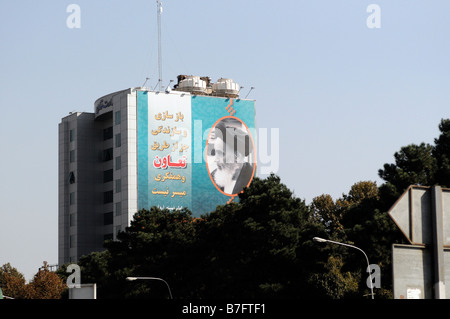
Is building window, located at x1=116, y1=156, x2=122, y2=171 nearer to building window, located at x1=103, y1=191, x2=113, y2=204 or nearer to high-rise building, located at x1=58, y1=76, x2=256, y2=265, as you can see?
high-rise building, located at x1=58, y1=76, x2=256, y2=265

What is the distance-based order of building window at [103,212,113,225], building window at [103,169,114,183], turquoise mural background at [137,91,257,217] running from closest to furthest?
turquoise mural background at [137,91,257,217] < building window at [103,212,113,225] < building window at [103,169,114,183]

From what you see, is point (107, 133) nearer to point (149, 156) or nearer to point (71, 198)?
point (71, 198)

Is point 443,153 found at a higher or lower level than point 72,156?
lower

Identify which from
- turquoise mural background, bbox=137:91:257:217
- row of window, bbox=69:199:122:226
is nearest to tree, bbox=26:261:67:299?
turquoise mural background, bbox=137:91:257:217

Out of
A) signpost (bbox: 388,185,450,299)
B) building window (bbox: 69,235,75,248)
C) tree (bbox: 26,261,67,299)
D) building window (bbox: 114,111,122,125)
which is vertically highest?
building window (bbox: 114,111,122,125)

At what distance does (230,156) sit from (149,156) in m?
13.5

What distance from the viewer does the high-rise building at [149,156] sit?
125500mm

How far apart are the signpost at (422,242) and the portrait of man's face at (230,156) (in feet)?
401

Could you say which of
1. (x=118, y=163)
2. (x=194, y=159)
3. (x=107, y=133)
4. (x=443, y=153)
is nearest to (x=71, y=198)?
(x=107, y=133)

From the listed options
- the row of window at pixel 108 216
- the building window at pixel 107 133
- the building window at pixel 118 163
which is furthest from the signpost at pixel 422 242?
the building window at pixel 107 133

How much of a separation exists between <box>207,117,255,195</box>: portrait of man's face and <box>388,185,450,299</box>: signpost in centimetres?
12231

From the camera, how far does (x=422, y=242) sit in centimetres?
671

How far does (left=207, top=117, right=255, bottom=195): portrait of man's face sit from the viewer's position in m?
130

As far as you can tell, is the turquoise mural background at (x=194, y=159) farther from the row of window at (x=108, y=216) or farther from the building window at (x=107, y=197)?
the building window at (x=107, y=197)
